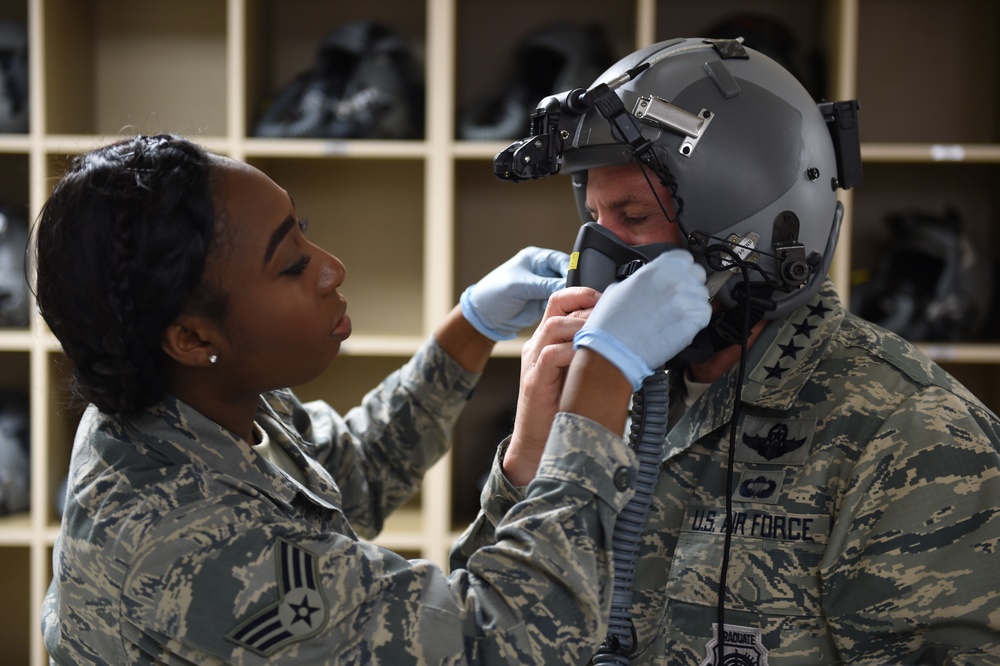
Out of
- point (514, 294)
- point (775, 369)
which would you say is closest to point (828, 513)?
point (775, 369)

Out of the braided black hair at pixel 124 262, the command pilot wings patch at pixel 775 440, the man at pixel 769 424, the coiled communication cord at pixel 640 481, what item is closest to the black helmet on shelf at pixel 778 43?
the man at pixel 769 424

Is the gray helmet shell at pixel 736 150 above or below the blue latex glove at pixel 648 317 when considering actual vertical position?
above

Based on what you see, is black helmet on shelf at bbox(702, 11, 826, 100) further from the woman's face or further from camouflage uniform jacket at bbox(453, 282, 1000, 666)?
the woman's face

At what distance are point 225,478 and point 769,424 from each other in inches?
27.9

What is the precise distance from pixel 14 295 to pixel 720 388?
6.91 ft

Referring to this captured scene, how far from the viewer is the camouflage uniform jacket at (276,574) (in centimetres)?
97

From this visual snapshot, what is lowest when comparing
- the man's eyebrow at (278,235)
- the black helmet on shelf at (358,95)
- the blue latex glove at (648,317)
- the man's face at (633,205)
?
the blue latex glove at (648,317)

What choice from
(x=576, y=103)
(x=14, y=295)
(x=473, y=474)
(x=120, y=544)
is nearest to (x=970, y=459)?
(x=576, y=103)

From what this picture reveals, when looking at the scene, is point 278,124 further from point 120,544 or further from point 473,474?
point 120,544

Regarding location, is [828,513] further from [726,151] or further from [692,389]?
[726,151]

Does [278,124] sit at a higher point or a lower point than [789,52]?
lower

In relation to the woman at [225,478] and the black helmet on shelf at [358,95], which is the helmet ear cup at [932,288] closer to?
the black helmet on shelf at [358,95]

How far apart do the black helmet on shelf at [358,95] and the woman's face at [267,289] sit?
1398 mm

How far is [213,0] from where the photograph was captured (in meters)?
2.88
